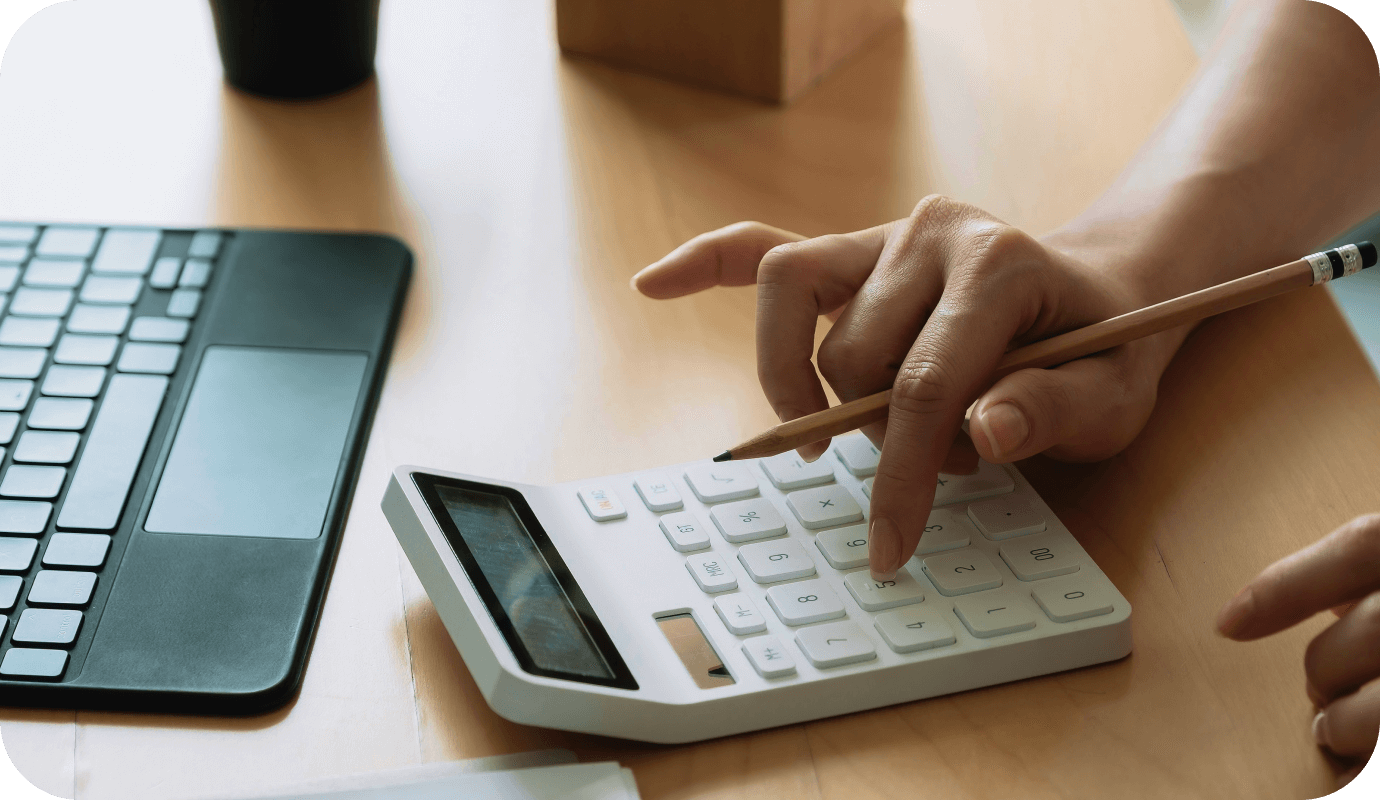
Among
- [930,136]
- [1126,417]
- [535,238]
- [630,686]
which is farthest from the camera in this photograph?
[930,136]

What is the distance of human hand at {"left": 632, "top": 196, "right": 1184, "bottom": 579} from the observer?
0.51 m

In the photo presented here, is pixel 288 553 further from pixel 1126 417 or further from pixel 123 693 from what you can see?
pixel 1126 417

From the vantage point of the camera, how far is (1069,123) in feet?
2.88

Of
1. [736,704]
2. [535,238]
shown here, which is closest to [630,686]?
[736,704]

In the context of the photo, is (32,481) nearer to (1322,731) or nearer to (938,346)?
(938,346)

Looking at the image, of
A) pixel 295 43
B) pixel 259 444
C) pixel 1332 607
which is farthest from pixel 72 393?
pixel 1332 607

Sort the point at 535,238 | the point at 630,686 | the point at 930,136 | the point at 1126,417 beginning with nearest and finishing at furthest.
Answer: the point at 630,686 < the point at 1126,417 < the point at 535,238 < the point at 930,136

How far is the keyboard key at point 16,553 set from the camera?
20.2 inches

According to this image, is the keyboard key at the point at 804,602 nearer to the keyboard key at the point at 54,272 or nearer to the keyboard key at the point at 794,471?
the keyboard key at the point at 794,471

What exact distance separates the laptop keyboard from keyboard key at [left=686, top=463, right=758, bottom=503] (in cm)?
27

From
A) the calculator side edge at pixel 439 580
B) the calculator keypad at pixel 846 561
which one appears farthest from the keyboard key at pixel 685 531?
the calculator side edge at pixel 439 580

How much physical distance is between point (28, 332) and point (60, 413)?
0.27ft

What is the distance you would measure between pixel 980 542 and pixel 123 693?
0.37m

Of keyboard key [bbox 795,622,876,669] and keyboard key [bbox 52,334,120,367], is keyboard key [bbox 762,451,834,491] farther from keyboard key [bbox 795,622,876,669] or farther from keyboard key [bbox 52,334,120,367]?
keyboard key [bbox 52,334,120,367]
